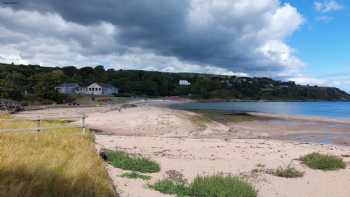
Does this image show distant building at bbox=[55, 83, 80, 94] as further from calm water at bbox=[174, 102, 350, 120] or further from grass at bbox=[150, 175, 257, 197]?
grass at bbox=[150, 175, 257, 197]

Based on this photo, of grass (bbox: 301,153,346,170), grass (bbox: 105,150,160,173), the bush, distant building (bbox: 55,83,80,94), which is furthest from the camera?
distant building (bbox: 55,83,80,94)

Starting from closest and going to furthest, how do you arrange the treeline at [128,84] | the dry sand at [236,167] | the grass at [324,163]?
the dry sand at [236,167]
the grass at [324,163]
the treeline at [128,84]

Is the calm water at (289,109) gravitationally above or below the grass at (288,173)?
below

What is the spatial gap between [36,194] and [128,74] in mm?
153490

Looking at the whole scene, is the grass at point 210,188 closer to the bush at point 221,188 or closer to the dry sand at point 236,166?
the bush at point 221,188

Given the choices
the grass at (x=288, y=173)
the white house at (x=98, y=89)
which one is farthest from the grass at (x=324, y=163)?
the white house at (x=98, y=89)

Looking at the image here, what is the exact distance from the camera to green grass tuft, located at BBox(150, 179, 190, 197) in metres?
8.56

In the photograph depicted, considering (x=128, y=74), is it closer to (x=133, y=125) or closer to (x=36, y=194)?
(x=133, y=125)

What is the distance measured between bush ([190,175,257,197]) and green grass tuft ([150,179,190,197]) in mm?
184

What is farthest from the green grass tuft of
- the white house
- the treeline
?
the white house

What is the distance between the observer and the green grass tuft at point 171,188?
28.1 ft

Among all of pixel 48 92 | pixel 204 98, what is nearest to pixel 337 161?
pixel 48 92

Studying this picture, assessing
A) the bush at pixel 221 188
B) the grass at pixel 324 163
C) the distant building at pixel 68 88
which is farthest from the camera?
the distant building at pixel 68 88

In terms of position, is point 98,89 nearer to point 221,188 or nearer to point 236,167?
point 236,167
